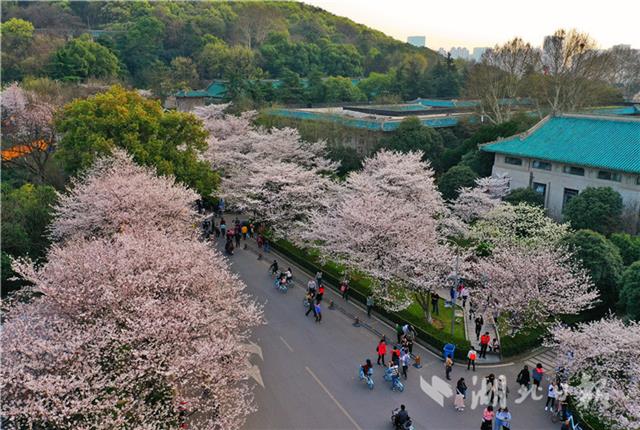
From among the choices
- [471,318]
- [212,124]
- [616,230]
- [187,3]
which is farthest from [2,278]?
[187,3]

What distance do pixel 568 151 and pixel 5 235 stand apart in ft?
109

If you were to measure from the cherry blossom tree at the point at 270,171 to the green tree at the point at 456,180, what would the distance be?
858 cm

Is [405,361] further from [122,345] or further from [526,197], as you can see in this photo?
[526,197]

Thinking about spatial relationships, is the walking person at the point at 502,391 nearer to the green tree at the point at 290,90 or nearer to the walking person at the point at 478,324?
the walking person at the point at 478,324

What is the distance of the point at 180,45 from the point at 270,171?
7429 centimetres

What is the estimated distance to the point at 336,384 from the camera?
58.3 ft

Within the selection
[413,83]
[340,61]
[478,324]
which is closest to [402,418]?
[478,324]

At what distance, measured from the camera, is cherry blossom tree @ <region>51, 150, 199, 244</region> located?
76.0 feet

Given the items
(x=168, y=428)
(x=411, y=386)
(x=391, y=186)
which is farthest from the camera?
(x=391, y=186)

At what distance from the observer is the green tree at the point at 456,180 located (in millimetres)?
35906

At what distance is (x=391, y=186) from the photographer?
104 feet

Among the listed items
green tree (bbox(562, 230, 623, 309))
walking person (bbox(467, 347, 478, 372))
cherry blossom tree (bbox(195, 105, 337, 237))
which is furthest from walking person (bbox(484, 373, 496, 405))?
cherry blossom tree (bbox(195, 105, 337, 237))

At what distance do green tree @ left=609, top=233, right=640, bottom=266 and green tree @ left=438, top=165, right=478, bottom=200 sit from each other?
1248 cm

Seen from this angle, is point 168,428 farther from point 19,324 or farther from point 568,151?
point 568,151
